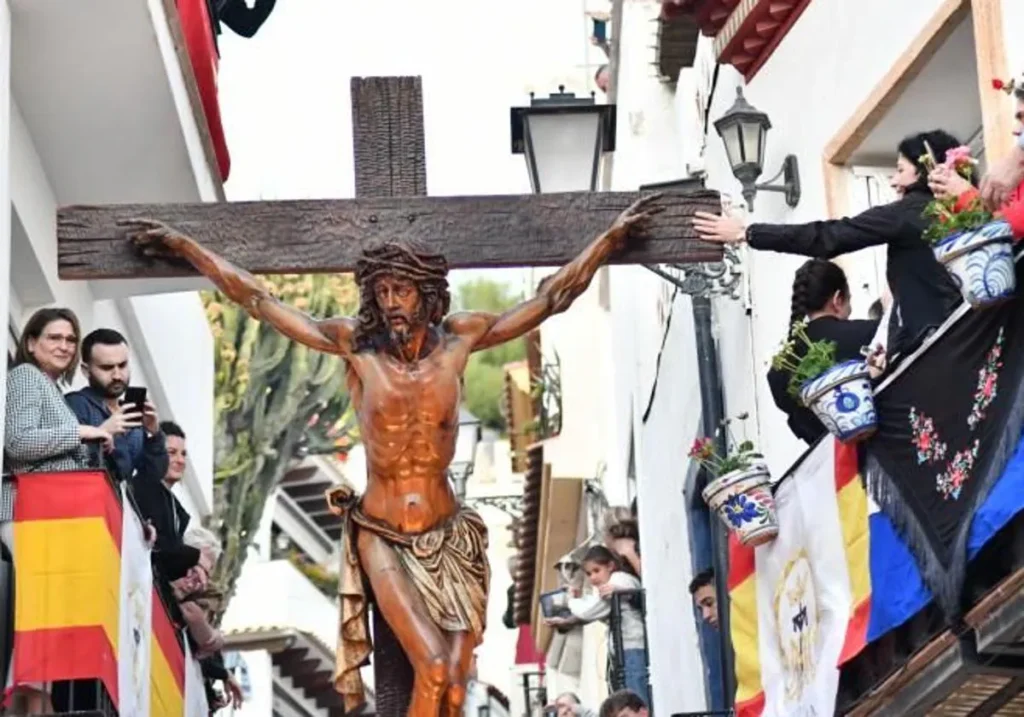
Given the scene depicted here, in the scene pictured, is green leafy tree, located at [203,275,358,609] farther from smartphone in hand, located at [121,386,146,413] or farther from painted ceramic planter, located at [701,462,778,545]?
painted ceramic planter, located at [701,462,778,545]

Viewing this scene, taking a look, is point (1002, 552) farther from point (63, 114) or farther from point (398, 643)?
point (63, 114)

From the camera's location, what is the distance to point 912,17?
47.8 ft

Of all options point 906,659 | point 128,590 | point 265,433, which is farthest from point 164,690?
point 265,433

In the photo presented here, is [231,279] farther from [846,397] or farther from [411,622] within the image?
[846,397]

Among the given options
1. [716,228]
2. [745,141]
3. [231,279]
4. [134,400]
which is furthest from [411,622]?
[745,141]

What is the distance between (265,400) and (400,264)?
25332mm

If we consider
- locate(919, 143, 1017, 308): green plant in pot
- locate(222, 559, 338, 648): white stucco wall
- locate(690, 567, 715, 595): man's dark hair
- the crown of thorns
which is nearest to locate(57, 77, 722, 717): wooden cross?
the crown of thorns

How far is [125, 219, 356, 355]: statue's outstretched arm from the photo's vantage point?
12.7 metres

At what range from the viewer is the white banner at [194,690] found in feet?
55.3

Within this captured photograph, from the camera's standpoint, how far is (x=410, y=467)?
12445 millimetres

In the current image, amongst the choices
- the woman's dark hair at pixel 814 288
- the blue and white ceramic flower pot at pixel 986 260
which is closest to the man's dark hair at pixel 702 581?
the woman's dark hair at pixel 814 288

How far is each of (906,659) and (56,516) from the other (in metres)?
3.97

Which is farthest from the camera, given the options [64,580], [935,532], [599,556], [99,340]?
[599,556]

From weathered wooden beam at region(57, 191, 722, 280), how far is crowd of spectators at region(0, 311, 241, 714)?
1.13 metres
